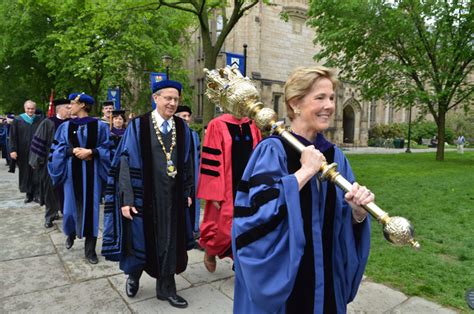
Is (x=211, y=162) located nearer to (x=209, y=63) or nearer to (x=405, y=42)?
(x=209, y=63)

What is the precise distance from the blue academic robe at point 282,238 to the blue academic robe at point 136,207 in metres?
1.62

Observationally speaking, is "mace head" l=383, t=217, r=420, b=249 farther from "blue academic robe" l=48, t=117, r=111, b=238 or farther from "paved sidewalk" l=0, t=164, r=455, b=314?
"blue academic robe" l=48, t=117, r=111, b=238

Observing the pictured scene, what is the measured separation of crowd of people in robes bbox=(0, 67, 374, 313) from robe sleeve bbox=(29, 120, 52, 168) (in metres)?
0.02

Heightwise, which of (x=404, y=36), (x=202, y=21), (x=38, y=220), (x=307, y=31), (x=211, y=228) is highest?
(x=307, y=31)

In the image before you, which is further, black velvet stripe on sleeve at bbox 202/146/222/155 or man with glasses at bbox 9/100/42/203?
man with glasses at bbox 9/100/42/203

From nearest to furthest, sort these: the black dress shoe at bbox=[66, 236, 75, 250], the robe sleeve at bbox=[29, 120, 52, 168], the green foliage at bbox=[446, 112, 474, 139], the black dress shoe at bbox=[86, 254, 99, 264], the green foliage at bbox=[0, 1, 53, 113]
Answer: the black dress shoe at bbox=[86, 254, 99, 264], the black dress shoe at bbox=[66, 236, 75, 250], the robe sleeve at bbox=[29, 120, 52, 168], the green foliage at bbox=[0, 1, 53, 113], the green foliage at bbox=[446, 112, 474, 139]

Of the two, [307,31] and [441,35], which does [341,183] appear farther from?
[307,31]

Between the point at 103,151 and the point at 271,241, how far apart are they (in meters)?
3.75

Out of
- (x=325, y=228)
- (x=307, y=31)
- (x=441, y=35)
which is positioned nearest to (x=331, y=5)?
(x=441, y=35)

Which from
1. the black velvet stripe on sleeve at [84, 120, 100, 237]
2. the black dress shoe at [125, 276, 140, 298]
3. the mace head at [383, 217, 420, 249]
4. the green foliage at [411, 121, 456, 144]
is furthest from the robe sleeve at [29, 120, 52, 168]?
the green foliage at [411, 121, 456, 144]

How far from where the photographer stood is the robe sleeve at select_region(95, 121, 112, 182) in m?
4.92

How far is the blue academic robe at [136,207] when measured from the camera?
11.5ft

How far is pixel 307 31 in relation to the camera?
29828 millimetres

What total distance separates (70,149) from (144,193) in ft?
6.27
